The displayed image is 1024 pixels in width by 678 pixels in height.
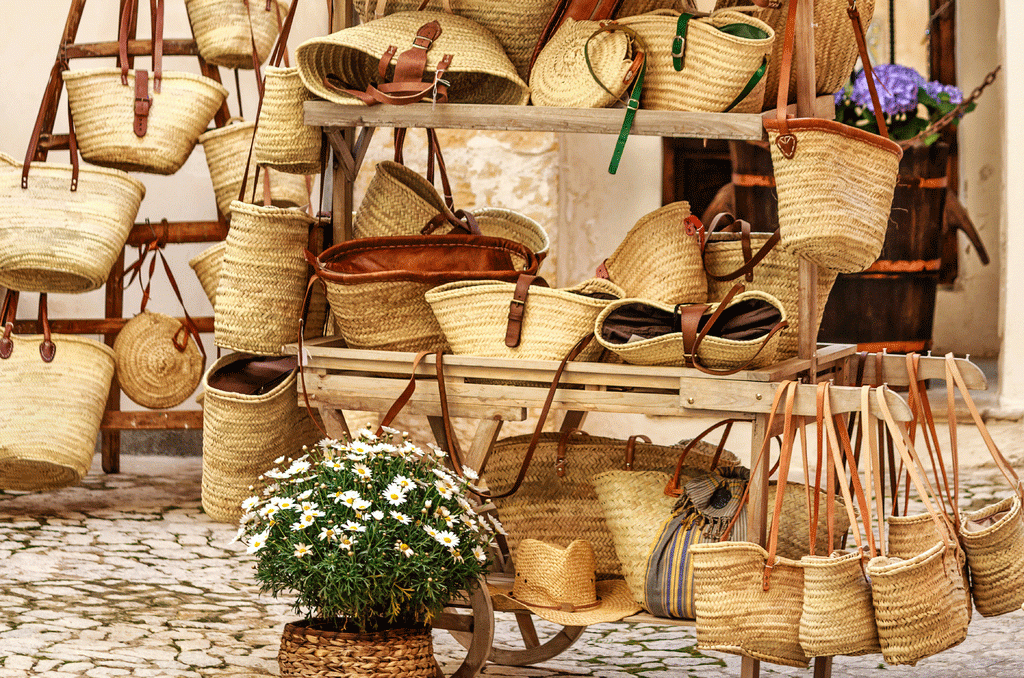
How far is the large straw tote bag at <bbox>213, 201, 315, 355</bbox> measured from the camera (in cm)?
314

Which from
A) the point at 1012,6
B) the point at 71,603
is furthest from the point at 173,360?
the point at 1012,6

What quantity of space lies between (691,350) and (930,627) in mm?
701

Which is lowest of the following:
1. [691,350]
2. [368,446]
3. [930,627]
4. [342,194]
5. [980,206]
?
[930,627]

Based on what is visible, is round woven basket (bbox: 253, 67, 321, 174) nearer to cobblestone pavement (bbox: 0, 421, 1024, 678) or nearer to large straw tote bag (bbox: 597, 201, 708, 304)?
large straw tote bag (bbox: 597, 201, 708, 304)

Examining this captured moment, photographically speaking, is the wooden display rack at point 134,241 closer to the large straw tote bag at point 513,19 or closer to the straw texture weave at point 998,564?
the large straw tote bag at point 513,19

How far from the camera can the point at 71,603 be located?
11.8ft

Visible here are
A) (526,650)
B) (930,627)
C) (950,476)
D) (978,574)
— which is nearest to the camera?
(930,627)

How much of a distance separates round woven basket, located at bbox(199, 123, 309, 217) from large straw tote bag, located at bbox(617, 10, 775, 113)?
6.80ft

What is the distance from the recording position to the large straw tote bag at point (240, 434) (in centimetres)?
333

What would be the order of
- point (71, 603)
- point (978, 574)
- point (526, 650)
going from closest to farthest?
point (978, 574), point (526, 650), point (71, 603)

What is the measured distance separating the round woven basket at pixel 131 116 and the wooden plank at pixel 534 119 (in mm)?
1609

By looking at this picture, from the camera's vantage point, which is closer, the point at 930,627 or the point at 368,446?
the point at 930,627

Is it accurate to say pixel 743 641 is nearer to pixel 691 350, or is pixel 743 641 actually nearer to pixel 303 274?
pixel 691 350

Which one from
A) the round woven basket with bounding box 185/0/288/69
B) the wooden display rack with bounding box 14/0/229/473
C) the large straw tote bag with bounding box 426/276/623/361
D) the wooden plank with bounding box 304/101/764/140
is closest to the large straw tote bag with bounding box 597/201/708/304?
the large straw tote bag with bounding box 426/276/623/361
